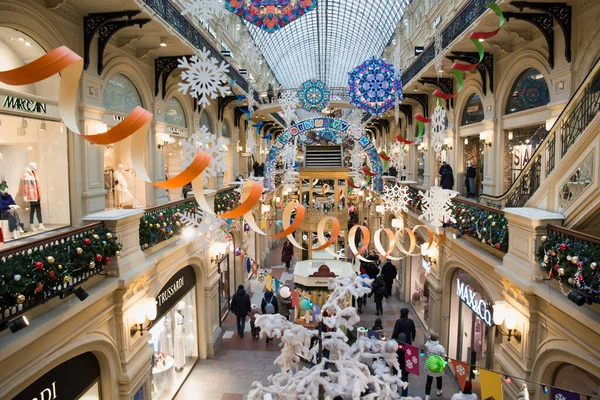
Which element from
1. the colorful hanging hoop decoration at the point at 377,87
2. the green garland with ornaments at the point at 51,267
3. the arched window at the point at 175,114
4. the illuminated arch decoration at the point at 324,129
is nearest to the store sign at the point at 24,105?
the green garland with ornaments at the point at 51,267

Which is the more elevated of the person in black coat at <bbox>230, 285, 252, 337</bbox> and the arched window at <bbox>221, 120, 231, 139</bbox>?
the arched window at <bbox>221, 120, 231, 139</bbox>

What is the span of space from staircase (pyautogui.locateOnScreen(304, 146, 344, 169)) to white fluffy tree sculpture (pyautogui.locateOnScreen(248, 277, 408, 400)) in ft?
54.7

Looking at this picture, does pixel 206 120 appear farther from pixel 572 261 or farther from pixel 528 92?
pixel 572 261

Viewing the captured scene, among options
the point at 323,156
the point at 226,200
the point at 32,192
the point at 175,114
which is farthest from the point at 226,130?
the point at 32,192

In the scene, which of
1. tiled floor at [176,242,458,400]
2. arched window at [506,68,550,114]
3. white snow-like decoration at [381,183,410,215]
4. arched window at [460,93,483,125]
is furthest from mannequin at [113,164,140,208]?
arched window at [460,93,483,125]

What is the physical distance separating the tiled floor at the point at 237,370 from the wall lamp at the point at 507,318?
3.52 m

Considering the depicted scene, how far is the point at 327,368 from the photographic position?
3.83m

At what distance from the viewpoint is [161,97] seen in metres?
11.2

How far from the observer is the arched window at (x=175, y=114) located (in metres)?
12.2

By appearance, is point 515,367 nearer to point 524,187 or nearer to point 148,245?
point 524,187

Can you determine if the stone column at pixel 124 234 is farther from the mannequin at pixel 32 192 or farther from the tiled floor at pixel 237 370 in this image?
the tiled floor at pixel 237 370

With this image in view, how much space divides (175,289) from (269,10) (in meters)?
6.72

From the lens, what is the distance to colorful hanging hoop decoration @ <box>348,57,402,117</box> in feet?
28.3

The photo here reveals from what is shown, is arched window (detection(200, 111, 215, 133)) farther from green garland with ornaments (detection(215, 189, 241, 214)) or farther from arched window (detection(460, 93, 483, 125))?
arched window (detection(460, 93, 483, 125))
